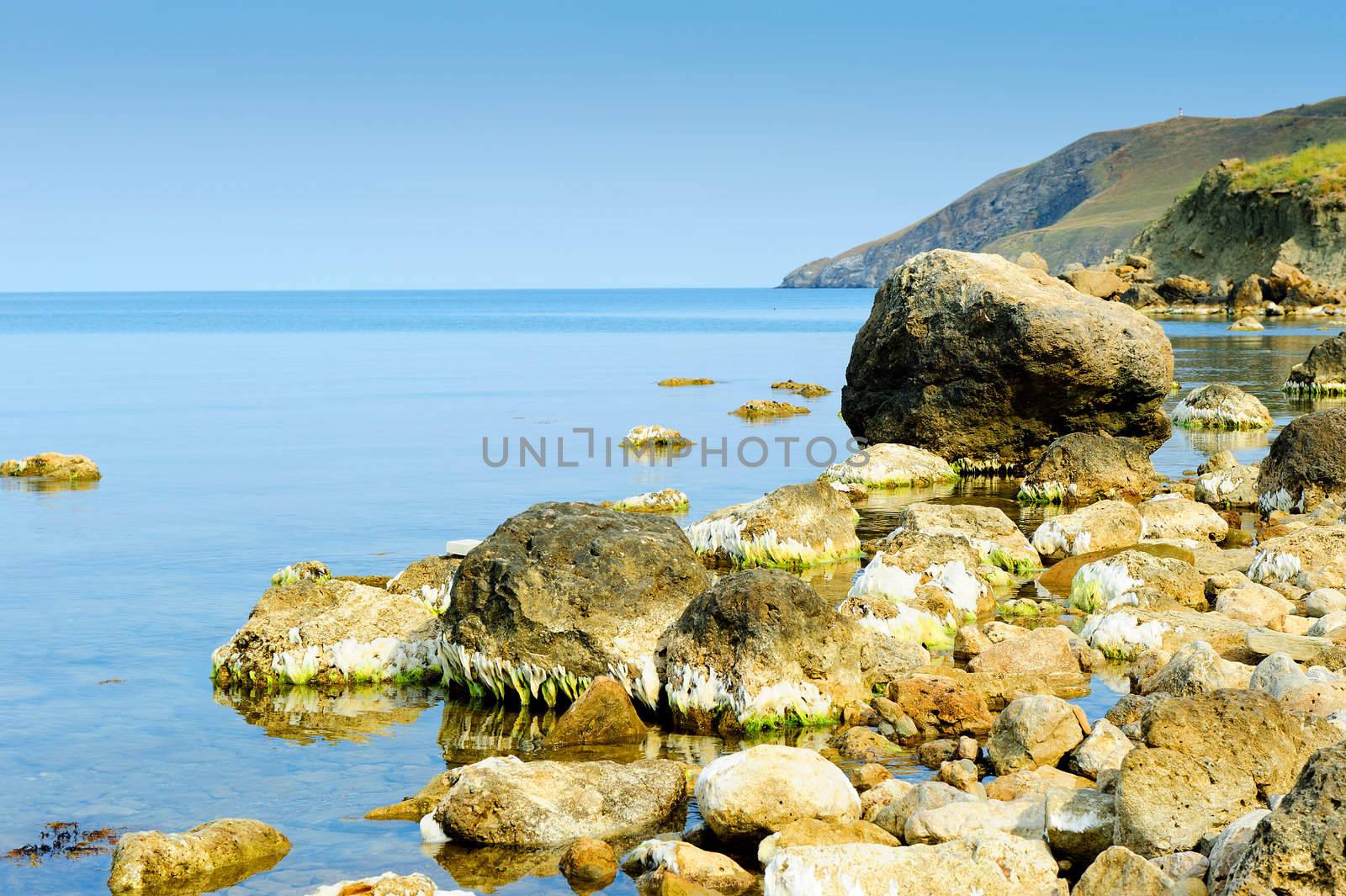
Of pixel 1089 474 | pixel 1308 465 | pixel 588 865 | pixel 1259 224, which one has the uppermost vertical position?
pixel 1259 224

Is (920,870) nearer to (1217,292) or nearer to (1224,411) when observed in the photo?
(1224,411)

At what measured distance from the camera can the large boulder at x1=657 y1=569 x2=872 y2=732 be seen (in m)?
10.3

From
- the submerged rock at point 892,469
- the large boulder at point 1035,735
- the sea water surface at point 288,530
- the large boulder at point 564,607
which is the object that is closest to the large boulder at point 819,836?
the sea water surface at point 288,530

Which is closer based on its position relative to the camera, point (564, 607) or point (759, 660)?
point (759, 660)

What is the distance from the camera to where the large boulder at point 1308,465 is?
698 inches

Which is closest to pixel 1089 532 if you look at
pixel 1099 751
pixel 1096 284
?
pixel 1099 751

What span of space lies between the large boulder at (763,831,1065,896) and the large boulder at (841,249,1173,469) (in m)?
16.0

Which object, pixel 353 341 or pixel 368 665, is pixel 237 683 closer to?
pixel 368 665

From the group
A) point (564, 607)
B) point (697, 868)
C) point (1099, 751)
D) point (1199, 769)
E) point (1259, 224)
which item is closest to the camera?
point (1199, 769)

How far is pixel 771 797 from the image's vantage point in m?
7.86

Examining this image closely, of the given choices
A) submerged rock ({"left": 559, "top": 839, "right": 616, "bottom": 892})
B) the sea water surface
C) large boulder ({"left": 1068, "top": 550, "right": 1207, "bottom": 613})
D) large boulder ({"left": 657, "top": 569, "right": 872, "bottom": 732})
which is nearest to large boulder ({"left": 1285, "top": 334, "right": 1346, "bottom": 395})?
the sea water surface

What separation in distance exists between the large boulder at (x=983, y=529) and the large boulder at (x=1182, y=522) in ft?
6.25

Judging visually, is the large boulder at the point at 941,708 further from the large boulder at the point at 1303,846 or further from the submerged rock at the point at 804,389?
the submerged rock at the point at 804,389

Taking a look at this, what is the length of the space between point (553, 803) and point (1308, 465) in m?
13.7
